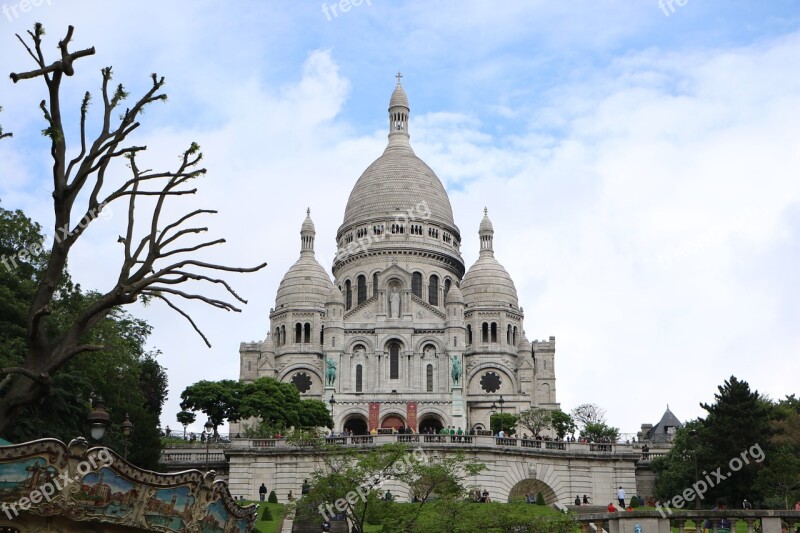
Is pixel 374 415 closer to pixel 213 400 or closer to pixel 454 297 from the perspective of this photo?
pixel 454 297

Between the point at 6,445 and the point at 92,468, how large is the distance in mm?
1400

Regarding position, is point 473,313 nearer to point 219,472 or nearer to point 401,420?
point 401,420

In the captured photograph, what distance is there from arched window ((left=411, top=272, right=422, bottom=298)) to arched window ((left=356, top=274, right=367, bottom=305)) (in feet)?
14.9

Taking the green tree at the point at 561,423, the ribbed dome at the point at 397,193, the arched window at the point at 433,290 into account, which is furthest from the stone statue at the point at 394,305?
the green tree at the point at 561,423

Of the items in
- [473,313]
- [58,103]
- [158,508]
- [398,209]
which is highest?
[398,209]

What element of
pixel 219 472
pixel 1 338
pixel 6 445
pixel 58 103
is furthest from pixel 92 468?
pixel 219 472

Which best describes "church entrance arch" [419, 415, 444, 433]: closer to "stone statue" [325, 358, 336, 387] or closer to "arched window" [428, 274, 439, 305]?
"stone statue" [325, 358, 336, 387]

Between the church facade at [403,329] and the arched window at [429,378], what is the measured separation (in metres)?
0.11

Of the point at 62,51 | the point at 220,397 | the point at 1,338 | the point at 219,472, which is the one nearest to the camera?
the point at 62,51

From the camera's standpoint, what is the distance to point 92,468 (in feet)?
54.7

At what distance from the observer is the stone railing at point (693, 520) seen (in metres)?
29.2

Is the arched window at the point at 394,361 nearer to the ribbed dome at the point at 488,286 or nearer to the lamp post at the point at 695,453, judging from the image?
the ribbed dome at the point at 488,286

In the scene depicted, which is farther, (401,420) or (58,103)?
(401,420)

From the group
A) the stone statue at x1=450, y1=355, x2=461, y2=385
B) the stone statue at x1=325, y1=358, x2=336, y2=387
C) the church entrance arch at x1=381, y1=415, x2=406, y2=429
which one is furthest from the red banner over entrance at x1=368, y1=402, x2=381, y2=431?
the stone statue at x1=450, y1=355, x2=461, y2=385
